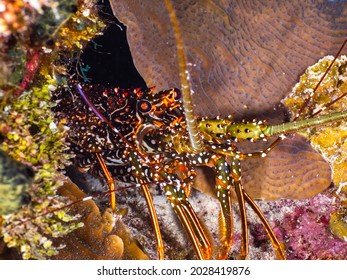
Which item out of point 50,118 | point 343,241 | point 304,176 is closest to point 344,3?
point 304,176

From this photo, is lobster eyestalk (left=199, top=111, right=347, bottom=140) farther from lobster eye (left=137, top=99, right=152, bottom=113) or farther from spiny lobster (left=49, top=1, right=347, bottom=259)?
lobster eye (left=137, top=99, right=152, bottom=113)

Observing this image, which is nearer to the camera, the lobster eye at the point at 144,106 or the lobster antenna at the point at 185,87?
the lobster antenna at the point at 185,87

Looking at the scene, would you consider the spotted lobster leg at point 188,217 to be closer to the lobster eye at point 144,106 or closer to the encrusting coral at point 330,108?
the lobster eye at point 144,106

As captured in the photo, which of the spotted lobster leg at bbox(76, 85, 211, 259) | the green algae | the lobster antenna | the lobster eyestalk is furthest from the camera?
the spotted lobster leg at bbox(76, 85, 211, 259)

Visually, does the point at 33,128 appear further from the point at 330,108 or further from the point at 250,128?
the point at 330,108

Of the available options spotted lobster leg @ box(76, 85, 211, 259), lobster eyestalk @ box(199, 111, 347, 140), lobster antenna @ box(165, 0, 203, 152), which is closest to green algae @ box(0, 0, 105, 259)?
spotted lobster leg @ box(76, 85, 211, 259)

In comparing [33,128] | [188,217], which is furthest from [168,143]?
[33,128]

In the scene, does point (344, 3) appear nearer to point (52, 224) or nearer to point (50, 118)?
point (50, 118)

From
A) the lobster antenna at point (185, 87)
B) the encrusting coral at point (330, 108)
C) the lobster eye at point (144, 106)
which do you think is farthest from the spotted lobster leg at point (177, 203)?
the encrusting coral at point (330, 108)
